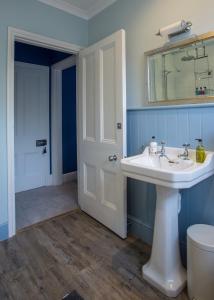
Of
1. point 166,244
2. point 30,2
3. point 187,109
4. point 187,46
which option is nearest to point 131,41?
point 187,46

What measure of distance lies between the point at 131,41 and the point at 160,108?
76cm

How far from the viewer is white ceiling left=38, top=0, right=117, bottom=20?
7.55ft

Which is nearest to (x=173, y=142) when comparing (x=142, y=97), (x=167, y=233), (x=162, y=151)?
(x=162, y=151)

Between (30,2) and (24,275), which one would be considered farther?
(30,2)

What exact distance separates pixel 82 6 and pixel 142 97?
1.36 metres

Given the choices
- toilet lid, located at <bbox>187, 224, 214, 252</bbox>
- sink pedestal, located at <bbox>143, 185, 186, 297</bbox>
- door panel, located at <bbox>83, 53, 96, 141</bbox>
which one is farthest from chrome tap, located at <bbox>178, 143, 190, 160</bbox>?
door panel, located at <bbox>83, 53, 96, 141</bbox>

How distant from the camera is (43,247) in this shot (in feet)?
6.64

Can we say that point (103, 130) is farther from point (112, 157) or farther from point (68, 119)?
point (68, 119)

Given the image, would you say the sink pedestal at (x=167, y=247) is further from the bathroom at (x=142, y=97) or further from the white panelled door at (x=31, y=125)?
the white panelled door at (x=31, y=125)

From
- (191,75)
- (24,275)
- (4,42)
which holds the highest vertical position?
(4,42)

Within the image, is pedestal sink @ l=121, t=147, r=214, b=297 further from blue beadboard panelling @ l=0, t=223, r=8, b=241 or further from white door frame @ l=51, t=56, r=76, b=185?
white door frame @ l=51, t=56, r=76, b=185

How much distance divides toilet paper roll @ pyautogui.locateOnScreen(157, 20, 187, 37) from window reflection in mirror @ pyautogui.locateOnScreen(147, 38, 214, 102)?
0.13 m

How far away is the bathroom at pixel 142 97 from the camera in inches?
62.6

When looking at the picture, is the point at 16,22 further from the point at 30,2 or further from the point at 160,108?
the point at 160,108
